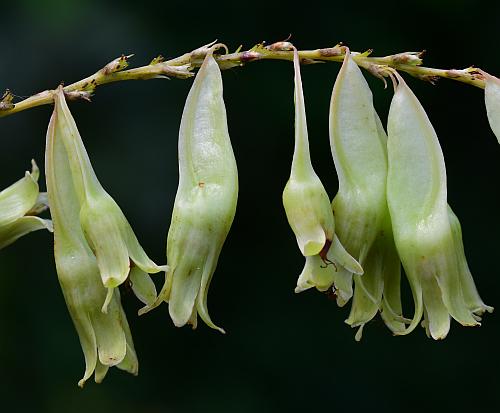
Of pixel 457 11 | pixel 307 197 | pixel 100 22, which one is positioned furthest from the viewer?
pixel 457 11

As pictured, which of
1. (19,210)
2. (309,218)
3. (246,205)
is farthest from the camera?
(246,205)

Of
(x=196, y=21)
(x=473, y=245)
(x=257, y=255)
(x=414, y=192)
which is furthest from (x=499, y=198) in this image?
(x=414, y=192)

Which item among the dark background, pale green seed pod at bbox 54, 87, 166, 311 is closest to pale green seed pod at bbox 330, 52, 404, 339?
pale green seed pod at bbox 54, 87, 166, 311

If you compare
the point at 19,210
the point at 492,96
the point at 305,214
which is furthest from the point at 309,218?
the point at 19,210

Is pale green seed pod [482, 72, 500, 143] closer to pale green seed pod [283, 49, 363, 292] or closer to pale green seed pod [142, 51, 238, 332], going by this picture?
pale green seed pod [283, 49, 363, 292]

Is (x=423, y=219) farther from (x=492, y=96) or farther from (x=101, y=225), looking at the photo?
(x=101, y=225)

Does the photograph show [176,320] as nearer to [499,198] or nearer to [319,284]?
[319,284]
